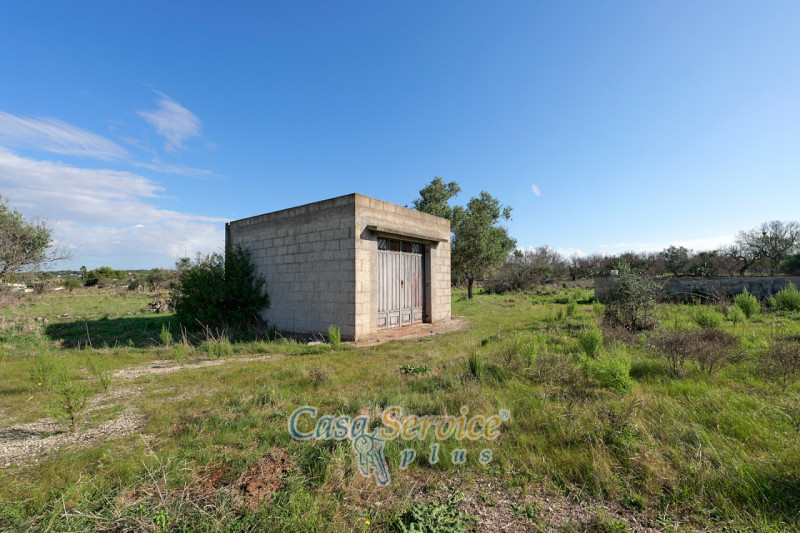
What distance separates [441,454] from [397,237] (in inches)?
300

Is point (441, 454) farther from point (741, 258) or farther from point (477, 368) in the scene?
point (741, 258)

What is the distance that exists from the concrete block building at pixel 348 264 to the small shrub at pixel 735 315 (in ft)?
26.0

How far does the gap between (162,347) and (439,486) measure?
8.27 m

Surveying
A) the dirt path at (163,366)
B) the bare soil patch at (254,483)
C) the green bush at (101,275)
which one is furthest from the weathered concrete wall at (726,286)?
the green bush at (101,275)

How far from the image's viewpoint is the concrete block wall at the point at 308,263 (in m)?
8.66

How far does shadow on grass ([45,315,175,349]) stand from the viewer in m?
8.80

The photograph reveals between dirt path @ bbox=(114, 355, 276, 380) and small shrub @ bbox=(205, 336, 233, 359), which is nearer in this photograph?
dirt path @ bbox=(114, 355, 276, 380)

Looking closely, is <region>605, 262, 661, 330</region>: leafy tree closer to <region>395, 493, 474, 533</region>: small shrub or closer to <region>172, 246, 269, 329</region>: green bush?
<region>395, 493, 474, 533</region>: small shrub

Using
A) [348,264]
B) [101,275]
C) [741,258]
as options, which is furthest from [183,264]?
[741,258]

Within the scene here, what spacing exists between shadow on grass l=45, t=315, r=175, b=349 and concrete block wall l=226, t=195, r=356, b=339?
351 cm

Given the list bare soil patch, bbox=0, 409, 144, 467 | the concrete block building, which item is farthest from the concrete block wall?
bare soil patch, bbox=0, 409, 144, 467

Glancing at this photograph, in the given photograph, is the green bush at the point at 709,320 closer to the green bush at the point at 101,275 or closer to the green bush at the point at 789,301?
the green bush at the point at 789,301

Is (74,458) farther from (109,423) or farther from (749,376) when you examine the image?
(749,376)

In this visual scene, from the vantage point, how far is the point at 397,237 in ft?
33.0
